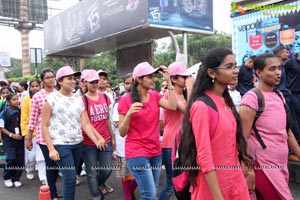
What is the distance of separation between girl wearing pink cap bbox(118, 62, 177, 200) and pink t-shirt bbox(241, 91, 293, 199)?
110 cm

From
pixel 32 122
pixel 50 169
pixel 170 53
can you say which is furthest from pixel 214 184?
A: pixel 170 53

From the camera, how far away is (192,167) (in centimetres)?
207

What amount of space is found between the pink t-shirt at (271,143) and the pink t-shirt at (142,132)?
1.11m

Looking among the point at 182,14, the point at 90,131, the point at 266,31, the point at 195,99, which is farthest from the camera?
the point at 182,14

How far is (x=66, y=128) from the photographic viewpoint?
12.6 feet

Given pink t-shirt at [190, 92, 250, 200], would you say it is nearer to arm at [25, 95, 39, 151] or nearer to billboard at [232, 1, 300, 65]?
arm at [25, 95, 39, 151]

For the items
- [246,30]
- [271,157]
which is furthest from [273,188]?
[246,30]

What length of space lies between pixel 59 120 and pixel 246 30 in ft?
18.7

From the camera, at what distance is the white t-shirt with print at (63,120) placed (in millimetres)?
3795

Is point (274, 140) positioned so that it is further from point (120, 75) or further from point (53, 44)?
point (53, 44)

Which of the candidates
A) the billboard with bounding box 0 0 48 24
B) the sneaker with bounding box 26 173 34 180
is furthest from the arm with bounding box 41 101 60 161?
the billboard with bounding box 0 0 48 24

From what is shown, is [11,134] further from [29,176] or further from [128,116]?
[128,116]

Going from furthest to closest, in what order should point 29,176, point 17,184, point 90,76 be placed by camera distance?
1. point 29,176
2. point 17,184
3. point 90,76

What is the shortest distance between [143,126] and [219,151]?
4.60 ft
